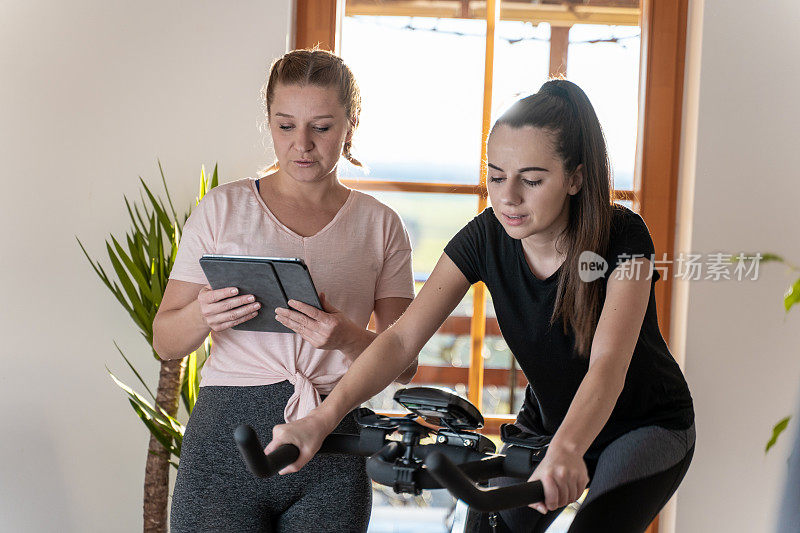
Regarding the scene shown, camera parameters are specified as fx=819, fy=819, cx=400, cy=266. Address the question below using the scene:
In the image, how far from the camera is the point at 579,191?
147cm

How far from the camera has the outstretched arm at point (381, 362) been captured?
4.25ft

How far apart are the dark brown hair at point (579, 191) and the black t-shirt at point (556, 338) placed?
28 mm

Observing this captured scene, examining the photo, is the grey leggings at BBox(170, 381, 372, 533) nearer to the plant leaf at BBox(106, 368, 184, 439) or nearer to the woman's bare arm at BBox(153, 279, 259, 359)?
the woman's bare arm at BBox(153, 279, 259, 359)

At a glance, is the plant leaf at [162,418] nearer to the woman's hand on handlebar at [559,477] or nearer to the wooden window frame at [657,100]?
the wooden window frame at [657,100]

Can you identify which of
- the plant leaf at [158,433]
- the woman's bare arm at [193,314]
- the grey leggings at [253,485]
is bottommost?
the plant leaf at [158,433]

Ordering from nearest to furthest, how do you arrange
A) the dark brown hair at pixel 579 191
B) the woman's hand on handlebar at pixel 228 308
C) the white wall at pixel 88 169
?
the dark brown hair at pixel 579 191 < the woman's hand on handlebar at pixel 228 308 < the white wall at pixel 88 169

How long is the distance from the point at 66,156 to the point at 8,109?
259 millimetres

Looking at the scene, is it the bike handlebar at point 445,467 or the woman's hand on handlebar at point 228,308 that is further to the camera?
the woman's hand on handlebar at point 228,308

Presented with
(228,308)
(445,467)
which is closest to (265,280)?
(228,308)

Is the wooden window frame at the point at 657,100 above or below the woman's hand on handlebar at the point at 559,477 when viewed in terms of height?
above

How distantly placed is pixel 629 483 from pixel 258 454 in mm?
647

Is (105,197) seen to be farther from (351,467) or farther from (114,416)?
(351,467)

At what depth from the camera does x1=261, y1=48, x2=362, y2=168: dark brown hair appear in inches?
64.7

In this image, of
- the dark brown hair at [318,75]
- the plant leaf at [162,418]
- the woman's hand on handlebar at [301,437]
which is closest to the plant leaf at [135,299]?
the plant leaf at [162,418]
